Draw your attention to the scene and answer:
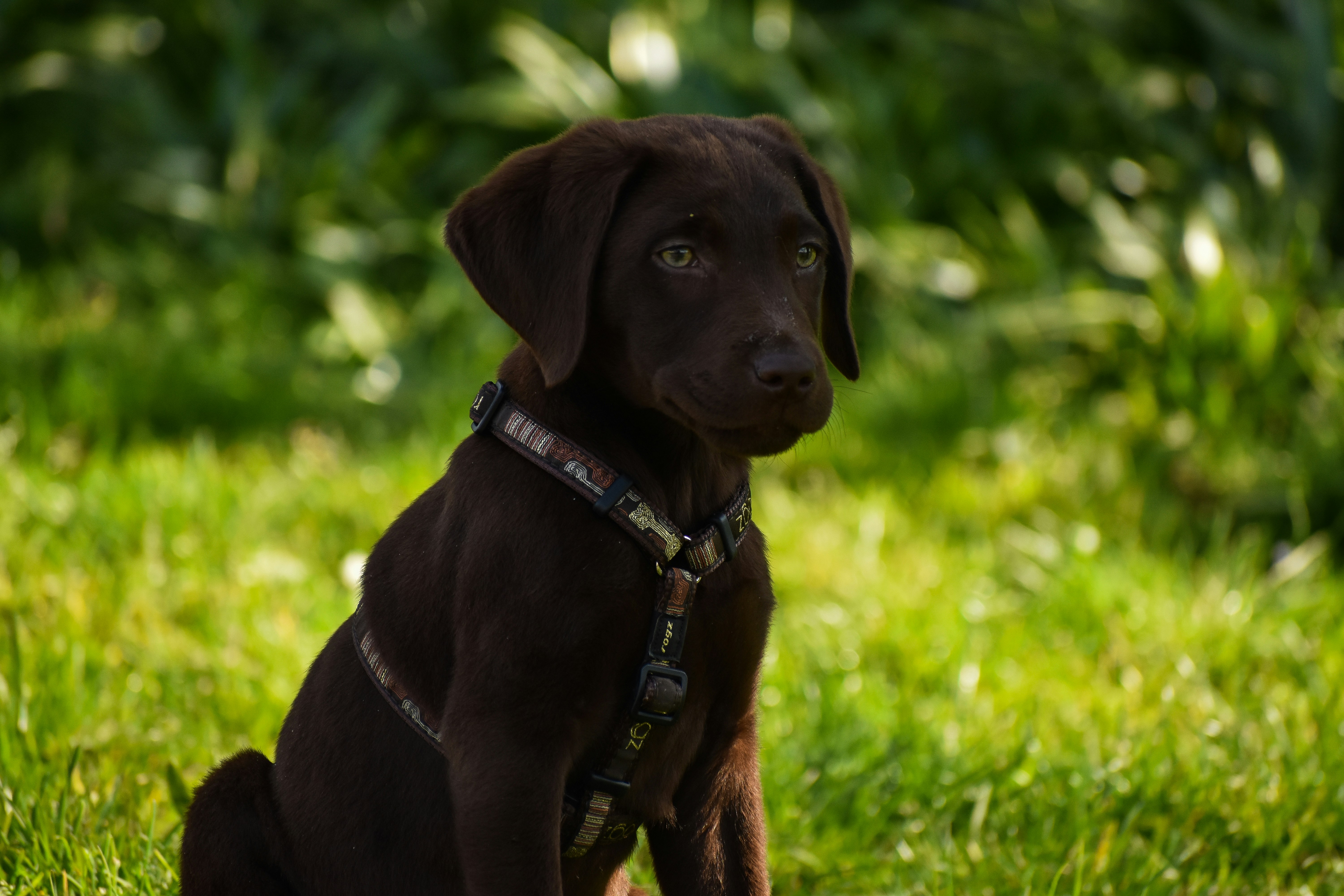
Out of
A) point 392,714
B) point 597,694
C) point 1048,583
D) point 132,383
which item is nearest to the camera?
point 597,694

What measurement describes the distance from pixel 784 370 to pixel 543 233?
435 mm

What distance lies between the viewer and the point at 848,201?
610 cm

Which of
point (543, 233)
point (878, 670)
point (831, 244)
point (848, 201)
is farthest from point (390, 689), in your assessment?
Result: point (848, 201)

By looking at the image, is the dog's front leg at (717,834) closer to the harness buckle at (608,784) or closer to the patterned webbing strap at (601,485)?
the harness buckle at (608,784)

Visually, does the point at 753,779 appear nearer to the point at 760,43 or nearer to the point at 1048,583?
the point at 1048,583

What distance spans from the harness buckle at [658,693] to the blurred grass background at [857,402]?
573 mm

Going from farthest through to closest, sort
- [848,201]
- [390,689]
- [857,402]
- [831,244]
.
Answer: [848,201] → [857,402] → [831,244] → [390,689]

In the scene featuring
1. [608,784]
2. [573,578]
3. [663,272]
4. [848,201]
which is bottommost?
[848,201]

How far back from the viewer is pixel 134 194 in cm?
626

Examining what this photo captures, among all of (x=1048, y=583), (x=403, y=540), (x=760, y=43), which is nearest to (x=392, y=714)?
(x=403, y=540)

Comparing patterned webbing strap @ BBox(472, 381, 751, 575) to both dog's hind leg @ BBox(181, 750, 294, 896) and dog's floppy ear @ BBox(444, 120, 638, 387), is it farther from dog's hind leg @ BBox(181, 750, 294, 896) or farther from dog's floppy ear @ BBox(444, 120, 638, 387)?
dog's hind leg @ BBox(181, 750, 294, 896)

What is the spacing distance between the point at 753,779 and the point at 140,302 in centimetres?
458

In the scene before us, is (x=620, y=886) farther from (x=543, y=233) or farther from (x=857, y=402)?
(x=857, y=402)

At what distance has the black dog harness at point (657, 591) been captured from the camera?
1.97 m
